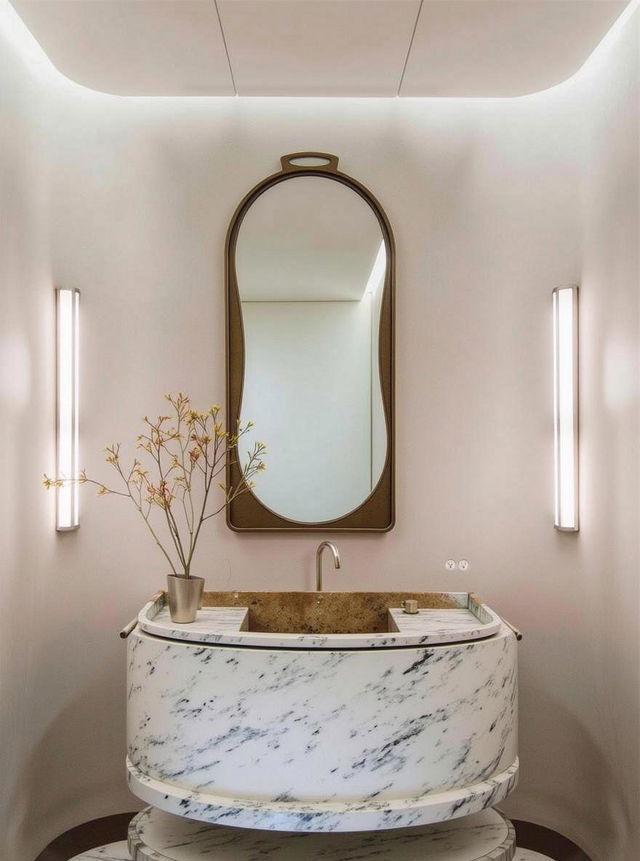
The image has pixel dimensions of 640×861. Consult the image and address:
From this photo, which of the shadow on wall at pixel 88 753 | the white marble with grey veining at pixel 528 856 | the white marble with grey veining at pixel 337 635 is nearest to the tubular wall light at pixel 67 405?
the white marble with grey veining at pixel 337 635

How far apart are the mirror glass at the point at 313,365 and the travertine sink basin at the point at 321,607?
276 mm

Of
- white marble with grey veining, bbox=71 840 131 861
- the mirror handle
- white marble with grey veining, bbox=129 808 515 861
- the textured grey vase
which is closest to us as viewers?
white marble with grey veining, bbox=129 808 515 861

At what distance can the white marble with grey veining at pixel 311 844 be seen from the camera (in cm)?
205

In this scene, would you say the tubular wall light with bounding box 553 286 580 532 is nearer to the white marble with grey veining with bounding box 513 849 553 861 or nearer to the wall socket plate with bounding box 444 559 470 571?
the wall socket plate with bounding box 444 559 470 571

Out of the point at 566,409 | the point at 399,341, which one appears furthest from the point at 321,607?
the point at 566,409

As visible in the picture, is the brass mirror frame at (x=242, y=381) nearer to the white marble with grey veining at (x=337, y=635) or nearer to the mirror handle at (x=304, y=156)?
the mirror handle at (x=304, y=156)

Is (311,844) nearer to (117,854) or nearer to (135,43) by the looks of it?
(117,854)

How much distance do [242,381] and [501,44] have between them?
4.26 ft

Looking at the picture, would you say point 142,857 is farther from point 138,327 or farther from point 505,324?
point 505,324

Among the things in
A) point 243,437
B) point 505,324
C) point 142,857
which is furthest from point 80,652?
A: point 505,324

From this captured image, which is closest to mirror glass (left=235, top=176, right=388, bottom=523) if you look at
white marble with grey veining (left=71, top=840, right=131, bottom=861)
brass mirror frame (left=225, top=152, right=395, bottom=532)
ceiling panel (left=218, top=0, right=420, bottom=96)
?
brass mirror frame (left=225, top=152, right=395, bottom=532)

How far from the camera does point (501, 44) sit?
2.29 m

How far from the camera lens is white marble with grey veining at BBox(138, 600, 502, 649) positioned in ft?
6.23

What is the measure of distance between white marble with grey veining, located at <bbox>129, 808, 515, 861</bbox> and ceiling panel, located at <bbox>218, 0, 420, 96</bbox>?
228cm
